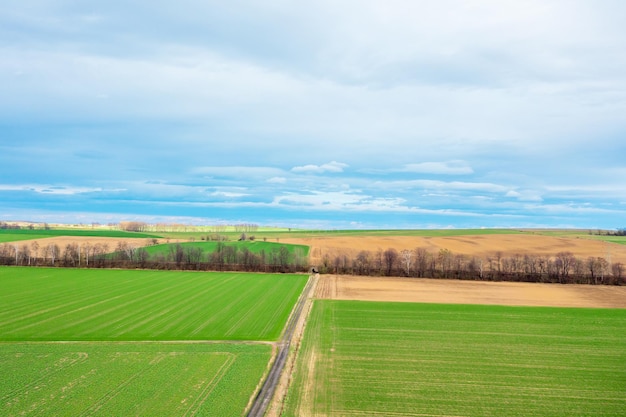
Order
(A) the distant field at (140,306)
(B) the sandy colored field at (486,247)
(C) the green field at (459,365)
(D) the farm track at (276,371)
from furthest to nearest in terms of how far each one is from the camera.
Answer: (B) the sandy colored field at (486,247) < (A) the distant field at (140,306) < (C) the green field at (459,365) < (D) the farm track at (276,371)

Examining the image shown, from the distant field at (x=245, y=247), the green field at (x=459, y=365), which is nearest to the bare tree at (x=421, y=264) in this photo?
the distant field at (x=245, y=247)

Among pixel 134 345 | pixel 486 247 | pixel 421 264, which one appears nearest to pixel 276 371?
pixel 134 345

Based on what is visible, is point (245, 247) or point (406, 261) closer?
point (406, 261)

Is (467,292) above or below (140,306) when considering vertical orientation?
below

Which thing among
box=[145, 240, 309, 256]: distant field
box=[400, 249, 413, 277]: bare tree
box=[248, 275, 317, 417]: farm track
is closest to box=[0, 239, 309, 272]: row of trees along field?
box=[145, 240, 309, 256]: distant field

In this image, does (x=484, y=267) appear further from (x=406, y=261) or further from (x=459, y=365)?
(x=459, y=365)

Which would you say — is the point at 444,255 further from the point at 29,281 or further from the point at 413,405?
the point at 29,281

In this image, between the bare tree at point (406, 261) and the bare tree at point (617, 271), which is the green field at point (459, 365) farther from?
the bare tree at point (617, 271)
